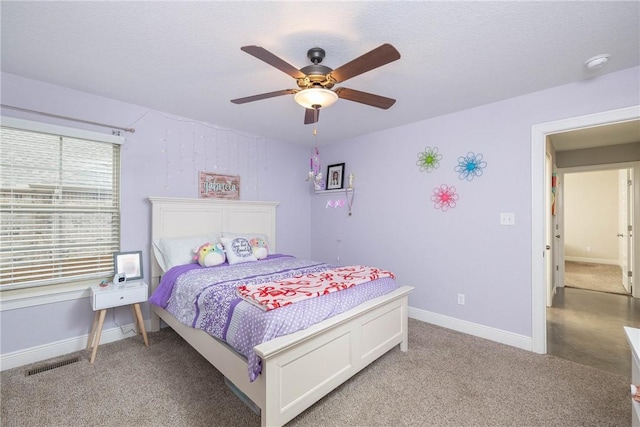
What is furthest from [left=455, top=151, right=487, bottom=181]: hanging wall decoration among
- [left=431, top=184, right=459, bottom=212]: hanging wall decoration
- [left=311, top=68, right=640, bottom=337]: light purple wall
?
[left=431, top=184, right=459, bottom=212]: hanging wall decoration

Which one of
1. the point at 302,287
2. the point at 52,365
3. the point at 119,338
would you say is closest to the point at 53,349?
the point at 52,365

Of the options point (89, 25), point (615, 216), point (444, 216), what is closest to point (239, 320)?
point (89, 25)

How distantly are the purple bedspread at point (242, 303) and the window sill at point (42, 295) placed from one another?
0.65m

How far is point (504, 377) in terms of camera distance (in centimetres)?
217

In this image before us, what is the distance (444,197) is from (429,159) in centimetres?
49

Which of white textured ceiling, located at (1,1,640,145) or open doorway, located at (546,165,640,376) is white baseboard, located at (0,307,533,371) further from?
white textured ceiling, located at (1,1,640,145)

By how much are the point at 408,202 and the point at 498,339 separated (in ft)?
5.63

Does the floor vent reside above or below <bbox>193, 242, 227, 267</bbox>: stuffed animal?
below

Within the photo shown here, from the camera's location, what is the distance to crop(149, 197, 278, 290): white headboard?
303 centimetres

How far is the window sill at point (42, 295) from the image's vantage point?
89.9 inches

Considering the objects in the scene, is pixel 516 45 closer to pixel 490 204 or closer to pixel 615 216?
pixel 490 204

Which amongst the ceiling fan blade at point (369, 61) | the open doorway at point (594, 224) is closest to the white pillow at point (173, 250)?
the ceiling fan blade at point (369, 61)

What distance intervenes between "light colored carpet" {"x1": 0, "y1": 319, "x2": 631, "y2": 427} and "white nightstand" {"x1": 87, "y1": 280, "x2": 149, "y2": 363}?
230 millimetres

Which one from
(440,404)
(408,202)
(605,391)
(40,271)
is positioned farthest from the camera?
(408,202)
